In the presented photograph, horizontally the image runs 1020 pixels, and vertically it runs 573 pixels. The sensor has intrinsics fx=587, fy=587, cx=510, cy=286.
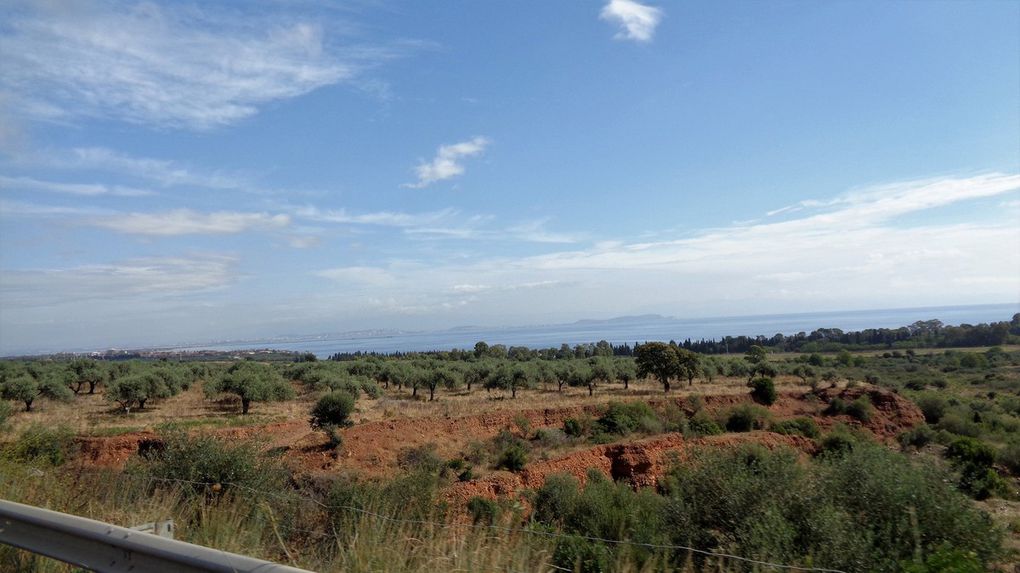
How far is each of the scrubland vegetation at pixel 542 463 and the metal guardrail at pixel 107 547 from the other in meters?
0.48

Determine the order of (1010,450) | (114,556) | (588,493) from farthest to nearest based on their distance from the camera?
(1010,450)
(588,493)
(114,556)

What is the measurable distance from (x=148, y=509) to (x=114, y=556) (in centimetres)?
248

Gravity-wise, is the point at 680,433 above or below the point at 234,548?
below

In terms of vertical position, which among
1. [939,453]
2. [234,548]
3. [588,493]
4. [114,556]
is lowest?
[939,453]

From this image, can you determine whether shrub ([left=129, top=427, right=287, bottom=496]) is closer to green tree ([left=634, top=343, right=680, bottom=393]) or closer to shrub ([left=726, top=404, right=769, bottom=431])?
shrub ([left=726, top=404, right=769, bottom=431])

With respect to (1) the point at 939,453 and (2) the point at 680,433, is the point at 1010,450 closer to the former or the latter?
(1) the point at 939,453

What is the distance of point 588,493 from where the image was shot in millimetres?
15648

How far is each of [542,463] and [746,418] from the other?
1609 centimetres

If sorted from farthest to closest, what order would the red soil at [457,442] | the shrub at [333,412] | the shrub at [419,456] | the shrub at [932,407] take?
the shrub at [932,407] < the shrub at [333,412] < the shrub at [419,456] < the red soil at [457,442]

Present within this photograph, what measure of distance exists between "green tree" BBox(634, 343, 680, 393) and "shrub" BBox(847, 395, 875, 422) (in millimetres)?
13461

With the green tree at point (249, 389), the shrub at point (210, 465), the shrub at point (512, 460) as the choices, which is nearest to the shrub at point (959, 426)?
the shrub at point (512, 460)

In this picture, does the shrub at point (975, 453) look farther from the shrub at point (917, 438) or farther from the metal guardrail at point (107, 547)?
the metal guardrail at point (107, 547)

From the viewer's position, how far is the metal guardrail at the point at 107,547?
3248 millimetres

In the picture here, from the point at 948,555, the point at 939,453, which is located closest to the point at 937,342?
the point at 939,453
